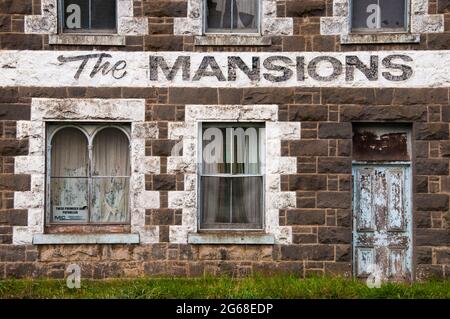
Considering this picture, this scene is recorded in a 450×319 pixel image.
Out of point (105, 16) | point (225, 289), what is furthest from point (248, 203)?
point (105, 16)

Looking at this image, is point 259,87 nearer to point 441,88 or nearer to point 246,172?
point 246,172

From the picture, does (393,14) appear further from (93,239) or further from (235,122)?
(93,239)

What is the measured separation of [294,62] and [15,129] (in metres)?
4.67

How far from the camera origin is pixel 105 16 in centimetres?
1343

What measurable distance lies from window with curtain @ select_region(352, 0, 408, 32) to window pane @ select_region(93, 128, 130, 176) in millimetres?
4322

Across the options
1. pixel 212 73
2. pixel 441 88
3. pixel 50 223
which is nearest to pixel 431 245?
pixel 441 88

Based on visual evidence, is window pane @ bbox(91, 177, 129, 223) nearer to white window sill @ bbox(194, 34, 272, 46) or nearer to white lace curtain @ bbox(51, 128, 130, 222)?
white lace curtain @ bbox(51, 128, 130, 222)

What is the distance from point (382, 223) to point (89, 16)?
19.5 ft

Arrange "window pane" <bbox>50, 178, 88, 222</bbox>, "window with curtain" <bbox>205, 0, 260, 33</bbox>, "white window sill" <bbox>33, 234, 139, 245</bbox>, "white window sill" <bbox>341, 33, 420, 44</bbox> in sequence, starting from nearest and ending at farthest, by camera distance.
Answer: "white window sill" <bbox>33, 234, 139, 245</bbox> → "white window sill" <bbox>341, 33, 420, 44</bbox> → "window pane" <bbox>50, 178, 88, 222</bbox> → "window with curtain" <bbox>205, 0, 260, 33</bbox>

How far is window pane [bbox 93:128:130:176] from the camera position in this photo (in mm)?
13367

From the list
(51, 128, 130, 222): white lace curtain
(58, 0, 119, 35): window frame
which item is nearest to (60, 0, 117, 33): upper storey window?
(58, 0, 119, 35): window frame

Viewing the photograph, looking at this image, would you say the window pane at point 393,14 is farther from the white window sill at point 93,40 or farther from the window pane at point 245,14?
the white window sill at point 93,40

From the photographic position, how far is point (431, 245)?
42.6 ft

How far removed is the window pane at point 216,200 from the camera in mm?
13344
